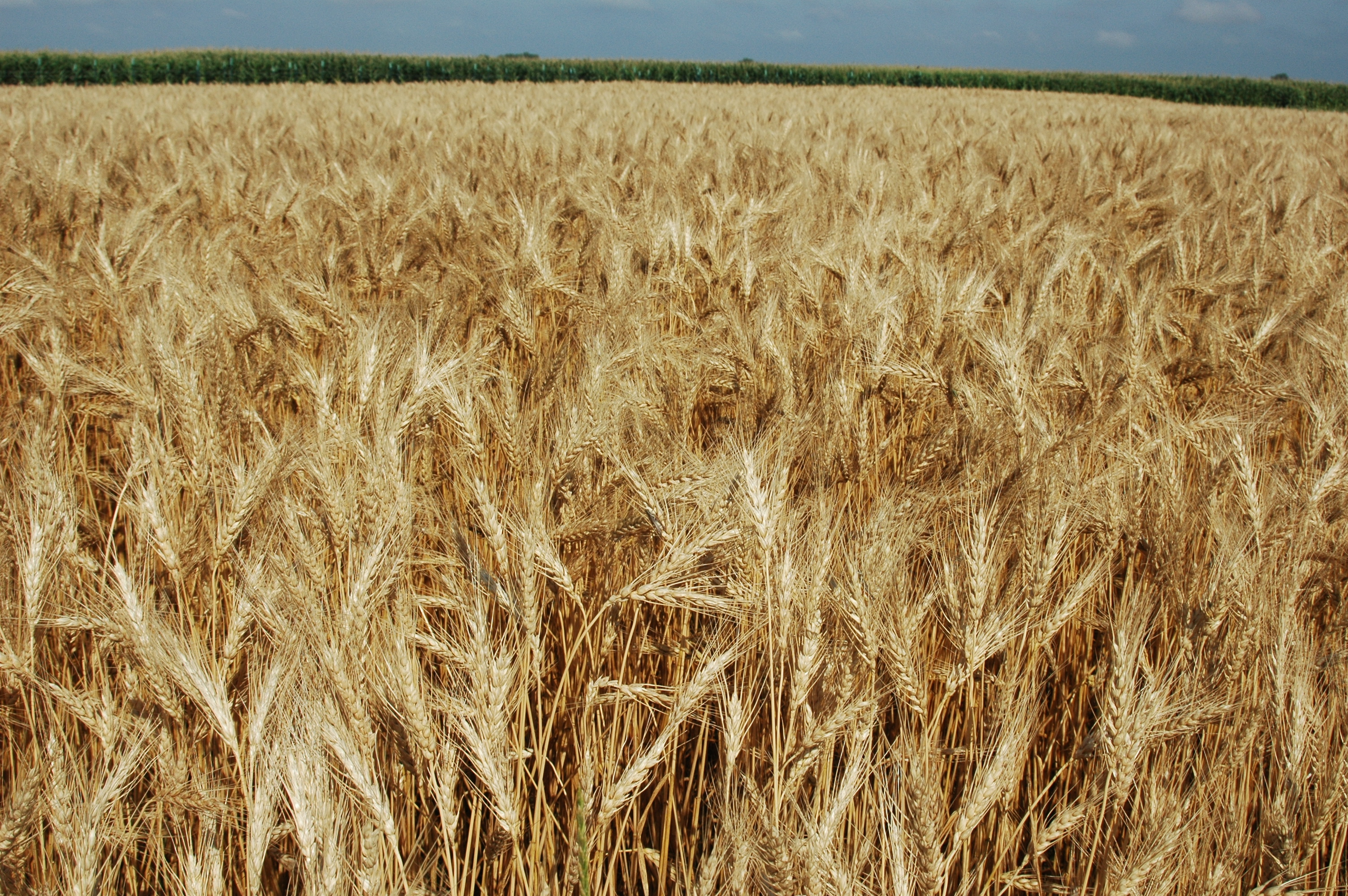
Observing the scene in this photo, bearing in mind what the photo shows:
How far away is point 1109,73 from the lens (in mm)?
41531

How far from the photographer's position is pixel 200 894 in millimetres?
831

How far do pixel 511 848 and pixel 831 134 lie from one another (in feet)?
22.8

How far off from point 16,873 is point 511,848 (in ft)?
2.02

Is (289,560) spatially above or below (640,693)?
above

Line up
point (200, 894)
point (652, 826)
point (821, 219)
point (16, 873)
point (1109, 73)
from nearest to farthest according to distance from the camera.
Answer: point (200, 894) < point (16, 873) < point (652, 826) < point (821, 219) < point (1109, 73)

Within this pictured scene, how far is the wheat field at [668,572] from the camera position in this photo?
3.30 ft

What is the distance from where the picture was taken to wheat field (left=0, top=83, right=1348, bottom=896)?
1.00 meters

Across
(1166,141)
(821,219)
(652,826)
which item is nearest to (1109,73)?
(1166,141)

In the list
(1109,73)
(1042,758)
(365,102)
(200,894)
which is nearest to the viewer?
(200,894)

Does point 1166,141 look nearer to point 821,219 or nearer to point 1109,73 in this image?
point 821,219

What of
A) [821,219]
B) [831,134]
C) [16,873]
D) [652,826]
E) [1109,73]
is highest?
[1109,73]

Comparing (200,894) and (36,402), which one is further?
(36,402)

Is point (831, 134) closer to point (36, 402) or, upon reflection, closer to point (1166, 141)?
point (1166, 141)

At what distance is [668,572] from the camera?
1.18 m
